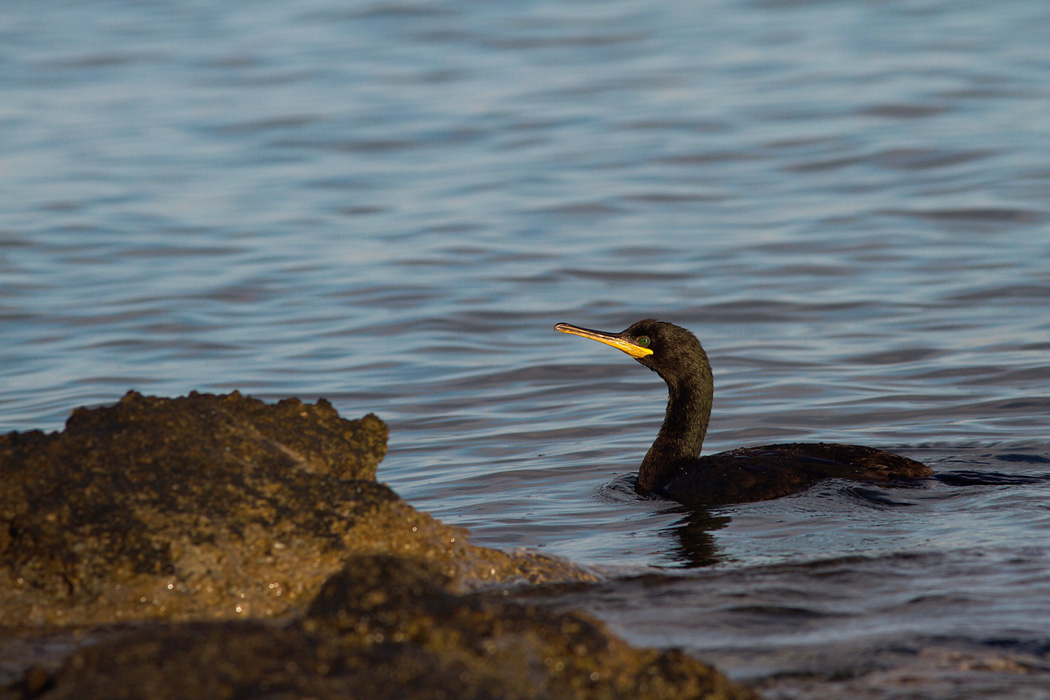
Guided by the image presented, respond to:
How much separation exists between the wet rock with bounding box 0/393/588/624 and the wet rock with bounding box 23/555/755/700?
2.38ft

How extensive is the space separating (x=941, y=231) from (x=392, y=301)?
19.9 ft

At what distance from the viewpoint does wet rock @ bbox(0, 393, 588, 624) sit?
4.11 metres

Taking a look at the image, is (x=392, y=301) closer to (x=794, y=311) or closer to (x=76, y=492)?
(x=794, y=311)

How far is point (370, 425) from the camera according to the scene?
479 cm

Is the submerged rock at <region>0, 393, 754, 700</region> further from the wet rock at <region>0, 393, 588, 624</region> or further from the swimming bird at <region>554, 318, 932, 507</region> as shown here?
the swimming bird at <region>554, 318, 932, 507</region>

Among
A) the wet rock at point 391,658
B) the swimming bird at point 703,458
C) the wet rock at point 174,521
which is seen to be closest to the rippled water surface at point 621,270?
the swimming bird at point 703,458

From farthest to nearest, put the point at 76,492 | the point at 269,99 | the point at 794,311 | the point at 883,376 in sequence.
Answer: the point at 269,99 → the point at 794,311 → the point at 883,376 → the point at 76,492

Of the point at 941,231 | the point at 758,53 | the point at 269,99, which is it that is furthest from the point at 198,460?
the point at 758,53

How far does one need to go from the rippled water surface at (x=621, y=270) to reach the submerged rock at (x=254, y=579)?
2.66ft

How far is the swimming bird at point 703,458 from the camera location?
692 cm

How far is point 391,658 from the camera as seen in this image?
3129 millimetres

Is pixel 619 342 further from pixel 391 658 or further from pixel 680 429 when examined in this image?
pixel 391 658

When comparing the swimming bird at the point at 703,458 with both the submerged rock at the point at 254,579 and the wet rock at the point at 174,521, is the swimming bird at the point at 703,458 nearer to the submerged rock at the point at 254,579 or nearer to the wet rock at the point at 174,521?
the submerged rock at the point at 254,579

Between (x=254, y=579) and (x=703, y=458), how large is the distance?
3816mm
